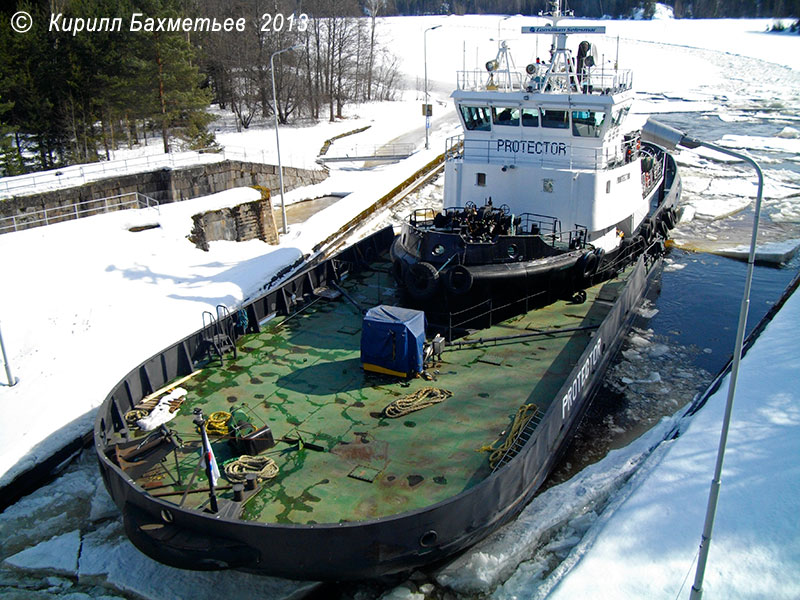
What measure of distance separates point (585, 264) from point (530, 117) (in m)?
3.76

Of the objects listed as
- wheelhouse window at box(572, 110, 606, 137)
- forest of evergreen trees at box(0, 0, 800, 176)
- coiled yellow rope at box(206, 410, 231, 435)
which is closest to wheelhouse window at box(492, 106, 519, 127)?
wheelhouse window at box(572, 110, 606, 137)

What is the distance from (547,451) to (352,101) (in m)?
44.4

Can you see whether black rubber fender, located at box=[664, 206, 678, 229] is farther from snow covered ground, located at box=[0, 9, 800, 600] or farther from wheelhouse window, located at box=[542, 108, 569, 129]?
wheelhouse window, located at box=[542, 108, 569, 129]

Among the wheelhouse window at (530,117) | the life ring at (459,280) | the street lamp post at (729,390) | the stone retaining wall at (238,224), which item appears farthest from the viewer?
the stone retaining wall at (238,224)

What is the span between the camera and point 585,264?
40.1 feet

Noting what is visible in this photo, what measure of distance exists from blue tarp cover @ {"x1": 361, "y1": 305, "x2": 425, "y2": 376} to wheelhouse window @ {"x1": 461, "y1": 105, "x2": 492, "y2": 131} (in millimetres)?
6298

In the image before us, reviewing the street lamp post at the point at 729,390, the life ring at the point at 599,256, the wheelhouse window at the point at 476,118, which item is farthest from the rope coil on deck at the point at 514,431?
the wheelhouse window at the point at 476,118

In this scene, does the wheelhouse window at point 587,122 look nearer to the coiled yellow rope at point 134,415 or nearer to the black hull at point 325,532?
the black hull at point 325,532

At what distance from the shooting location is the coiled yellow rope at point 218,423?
8.54m

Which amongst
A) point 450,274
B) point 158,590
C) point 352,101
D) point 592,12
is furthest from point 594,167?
point 592,12

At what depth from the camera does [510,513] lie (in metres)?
8.17

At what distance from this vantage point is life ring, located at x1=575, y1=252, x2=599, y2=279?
1218 centimetres

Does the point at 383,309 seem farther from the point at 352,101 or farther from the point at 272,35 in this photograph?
the point at 352,101

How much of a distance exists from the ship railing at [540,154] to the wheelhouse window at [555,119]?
12.6 inches
